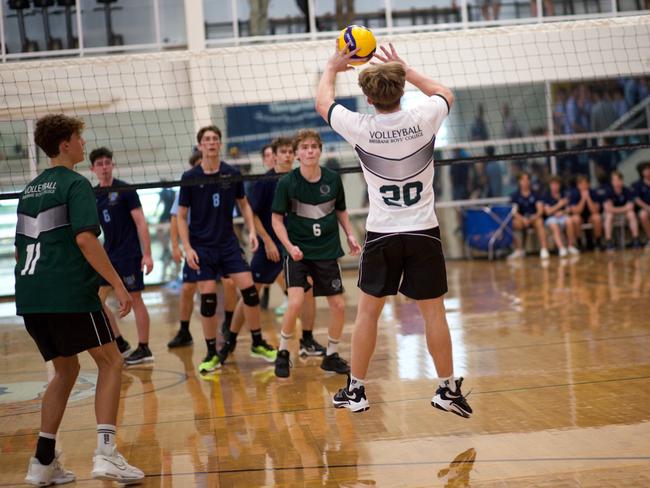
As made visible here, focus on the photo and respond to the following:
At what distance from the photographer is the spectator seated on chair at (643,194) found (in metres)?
15.4

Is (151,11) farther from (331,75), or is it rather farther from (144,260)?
(331,75)

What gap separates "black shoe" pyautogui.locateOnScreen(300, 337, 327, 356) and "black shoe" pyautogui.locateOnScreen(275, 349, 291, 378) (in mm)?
693

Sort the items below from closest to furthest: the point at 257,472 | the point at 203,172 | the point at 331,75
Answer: the point at 257,472 < the point at 331,75 < the point at 203,172

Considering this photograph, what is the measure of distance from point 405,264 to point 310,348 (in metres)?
3.07

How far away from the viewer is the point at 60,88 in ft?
42.2

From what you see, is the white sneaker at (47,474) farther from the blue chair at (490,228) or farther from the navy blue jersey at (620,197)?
the navy blue jersey at (620,197)

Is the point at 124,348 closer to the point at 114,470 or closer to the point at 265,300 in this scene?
the point at 265,300

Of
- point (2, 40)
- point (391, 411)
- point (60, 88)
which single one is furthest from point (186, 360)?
point (2, 40)

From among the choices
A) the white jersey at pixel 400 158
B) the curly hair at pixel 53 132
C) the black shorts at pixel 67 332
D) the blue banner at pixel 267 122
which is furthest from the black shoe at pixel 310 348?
the blue banner at pixel 267 122

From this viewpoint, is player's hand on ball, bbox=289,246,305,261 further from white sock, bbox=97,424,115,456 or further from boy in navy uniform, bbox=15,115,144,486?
white sock, bbox=97,424,115,456

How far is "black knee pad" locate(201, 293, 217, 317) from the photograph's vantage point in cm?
734

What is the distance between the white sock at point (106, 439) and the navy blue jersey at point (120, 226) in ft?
11.8

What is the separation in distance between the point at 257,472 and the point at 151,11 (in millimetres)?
11872

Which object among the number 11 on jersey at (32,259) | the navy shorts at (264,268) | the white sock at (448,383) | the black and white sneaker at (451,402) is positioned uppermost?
the number 11 on jersey at (32,259)
